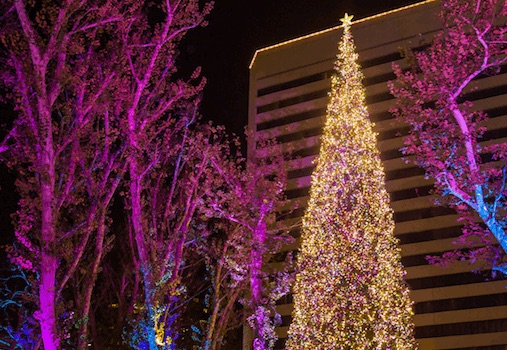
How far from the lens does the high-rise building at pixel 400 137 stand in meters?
30.1

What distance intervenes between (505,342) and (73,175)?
2387cm

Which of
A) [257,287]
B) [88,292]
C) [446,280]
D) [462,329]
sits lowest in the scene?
[88,292]

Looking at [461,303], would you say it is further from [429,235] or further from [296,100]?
[296,100]

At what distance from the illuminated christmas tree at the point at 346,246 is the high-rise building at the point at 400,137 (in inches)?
Answer: 421

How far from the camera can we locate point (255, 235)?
59.3 feet

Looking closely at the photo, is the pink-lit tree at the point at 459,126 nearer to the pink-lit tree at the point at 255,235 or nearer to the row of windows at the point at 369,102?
the pink-lit tree at the point at 255,235

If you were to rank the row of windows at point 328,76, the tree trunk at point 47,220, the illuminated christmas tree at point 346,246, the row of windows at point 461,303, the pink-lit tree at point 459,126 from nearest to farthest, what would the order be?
the tree trunk at point 47,220 → the pink-lit tree at point 459,126 → the illuminated christmas tree at point 346,246 → the row of windows at point 461,303 → the row of windows at point 328,76

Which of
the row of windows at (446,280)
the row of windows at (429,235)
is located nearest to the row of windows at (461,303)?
the row of windows at (446,280)

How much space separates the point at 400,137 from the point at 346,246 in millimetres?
20086

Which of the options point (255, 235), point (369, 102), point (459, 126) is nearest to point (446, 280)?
point (369, 102)

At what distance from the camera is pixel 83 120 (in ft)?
39.3

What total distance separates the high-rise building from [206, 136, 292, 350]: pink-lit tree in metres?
7.94

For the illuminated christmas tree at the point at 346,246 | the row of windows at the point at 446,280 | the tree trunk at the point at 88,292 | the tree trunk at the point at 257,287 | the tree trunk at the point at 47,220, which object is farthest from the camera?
the row of windows at the point at 446,280

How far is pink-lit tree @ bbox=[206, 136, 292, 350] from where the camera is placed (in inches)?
680
